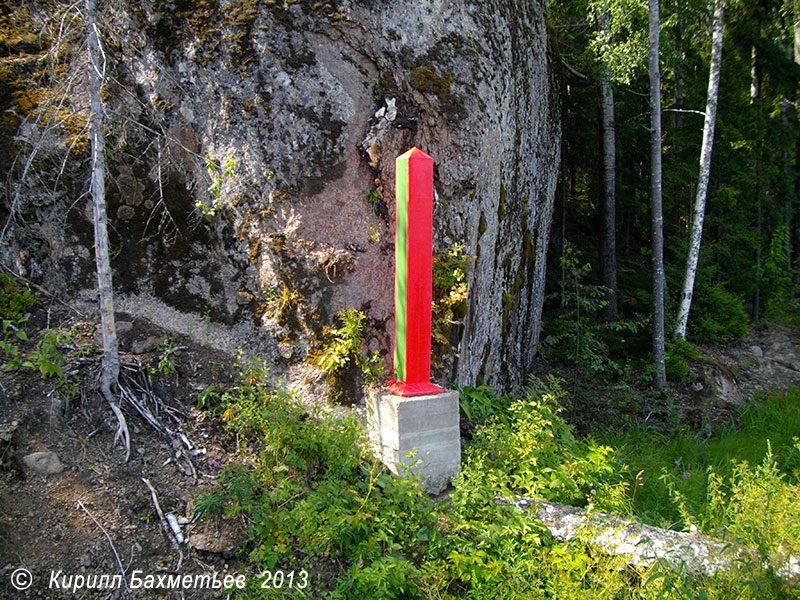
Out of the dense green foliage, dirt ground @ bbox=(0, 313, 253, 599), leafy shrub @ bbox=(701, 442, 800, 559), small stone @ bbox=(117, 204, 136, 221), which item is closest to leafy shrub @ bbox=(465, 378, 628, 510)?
leafy shrub @ bbox=(701, 442, 800, 559)

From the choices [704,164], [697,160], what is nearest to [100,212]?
[704,164]

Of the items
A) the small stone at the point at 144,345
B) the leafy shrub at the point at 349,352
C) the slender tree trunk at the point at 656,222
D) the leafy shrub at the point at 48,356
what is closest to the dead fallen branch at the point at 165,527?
the leafy shrub at the point at 48,356

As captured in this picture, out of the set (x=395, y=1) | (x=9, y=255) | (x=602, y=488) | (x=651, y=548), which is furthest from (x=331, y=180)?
(x=651, y=548)

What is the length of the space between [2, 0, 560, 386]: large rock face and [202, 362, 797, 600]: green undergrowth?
0.99 m

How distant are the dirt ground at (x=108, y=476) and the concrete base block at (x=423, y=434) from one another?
4.14ft

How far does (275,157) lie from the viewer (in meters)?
5.32

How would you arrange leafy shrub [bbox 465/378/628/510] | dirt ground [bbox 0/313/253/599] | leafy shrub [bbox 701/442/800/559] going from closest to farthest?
dirt ground [bbox 0/313/253/599] → leafy shrub [bbox 701/442/800/559] → leafy shrub [bbox 465/378/628/510]

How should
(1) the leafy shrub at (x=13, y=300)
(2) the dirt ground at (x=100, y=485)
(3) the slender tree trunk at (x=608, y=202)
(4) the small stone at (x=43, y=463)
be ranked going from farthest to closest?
(3) the slender tree trunk at (x=608, y=202) → (1) the leafy shrub at (x=13, y=300) → (4) the small stone at (x=43, y=463) → (2) the dirt ground at (x=100, y=485)

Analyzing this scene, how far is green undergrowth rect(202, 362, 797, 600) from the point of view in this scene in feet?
11.8

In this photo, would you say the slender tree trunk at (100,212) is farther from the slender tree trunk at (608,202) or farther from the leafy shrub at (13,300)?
the slender tree trunk at (608,202)

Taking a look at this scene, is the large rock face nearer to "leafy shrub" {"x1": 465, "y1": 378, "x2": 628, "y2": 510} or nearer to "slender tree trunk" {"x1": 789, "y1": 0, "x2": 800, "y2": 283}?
"leafy shrub" {"x1": 465, "y1": 378, "x2": 628, "y2": 510}

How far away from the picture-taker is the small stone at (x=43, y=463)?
3.80 metres

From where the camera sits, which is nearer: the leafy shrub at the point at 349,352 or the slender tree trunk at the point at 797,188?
the leafy shrub at the point at 349,352

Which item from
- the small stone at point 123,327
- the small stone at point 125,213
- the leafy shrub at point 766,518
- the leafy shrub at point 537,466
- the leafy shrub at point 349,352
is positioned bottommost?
the leafy shrub at point 766,518
